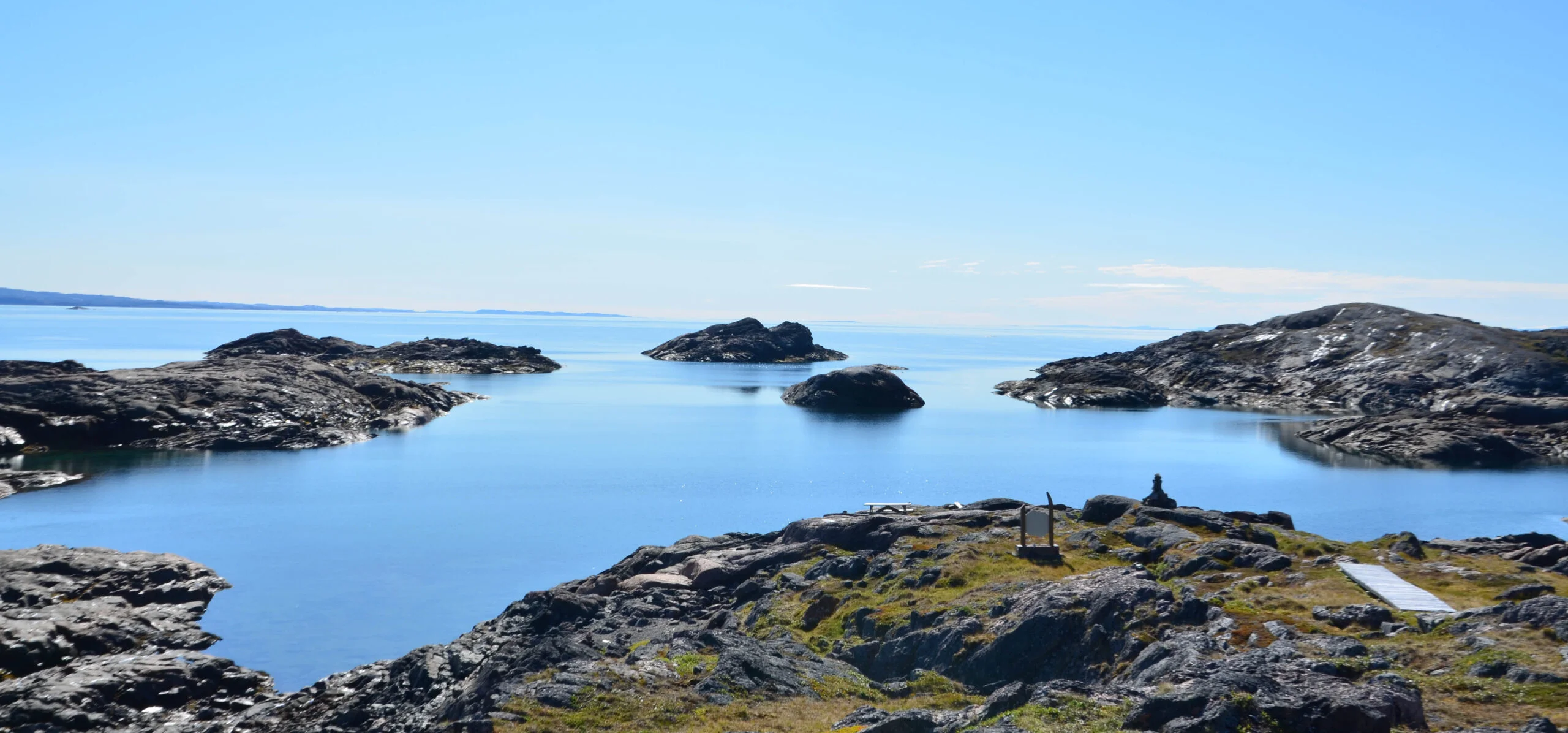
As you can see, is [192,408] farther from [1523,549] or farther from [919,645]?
[1523,549]

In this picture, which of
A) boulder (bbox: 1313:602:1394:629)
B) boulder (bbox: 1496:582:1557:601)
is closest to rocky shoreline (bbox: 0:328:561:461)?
boulder (bbox: 1313:602:1394:629)

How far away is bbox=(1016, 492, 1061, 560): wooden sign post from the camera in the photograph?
38719 mm

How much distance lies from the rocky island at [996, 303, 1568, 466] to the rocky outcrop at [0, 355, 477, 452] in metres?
102

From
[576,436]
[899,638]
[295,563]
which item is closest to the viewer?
[899,638]

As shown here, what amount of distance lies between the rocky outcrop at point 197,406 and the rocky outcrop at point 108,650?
56.4 metres

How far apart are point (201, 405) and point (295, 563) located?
57993 mm

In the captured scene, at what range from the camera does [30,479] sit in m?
77.5

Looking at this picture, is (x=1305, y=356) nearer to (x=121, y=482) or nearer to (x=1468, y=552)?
(x=1468, y=552)

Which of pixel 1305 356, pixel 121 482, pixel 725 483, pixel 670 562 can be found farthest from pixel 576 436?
pixel 1305 356

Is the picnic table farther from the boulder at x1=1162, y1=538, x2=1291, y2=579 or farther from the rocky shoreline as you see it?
the rocky shoreline

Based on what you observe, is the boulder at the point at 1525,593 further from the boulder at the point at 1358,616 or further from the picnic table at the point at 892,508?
the picnic table at the point at 892,508

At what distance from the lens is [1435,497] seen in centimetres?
8181

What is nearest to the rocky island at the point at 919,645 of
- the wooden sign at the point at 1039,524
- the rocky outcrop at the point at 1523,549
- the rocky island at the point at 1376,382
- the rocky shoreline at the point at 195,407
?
the rocky outcrop at the point at 1523,549

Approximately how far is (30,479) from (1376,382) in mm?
159709
